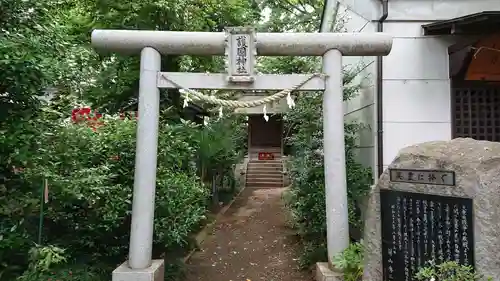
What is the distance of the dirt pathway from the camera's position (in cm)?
752

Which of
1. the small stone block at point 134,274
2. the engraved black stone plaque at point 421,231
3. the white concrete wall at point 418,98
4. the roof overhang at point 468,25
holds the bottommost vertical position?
the small stone block at point 134,274

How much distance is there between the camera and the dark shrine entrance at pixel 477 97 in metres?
7.19

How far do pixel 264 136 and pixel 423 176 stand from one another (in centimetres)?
1954

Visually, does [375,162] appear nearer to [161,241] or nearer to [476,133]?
[476,133]

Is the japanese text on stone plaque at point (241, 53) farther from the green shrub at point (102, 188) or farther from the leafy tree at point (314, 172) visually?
the leafy tree at point (314, 172)

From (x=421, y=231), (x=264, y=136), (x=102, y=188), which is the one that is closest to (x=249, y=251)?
(x=102, y=188)

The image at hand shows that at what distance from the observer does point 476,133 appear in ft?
24.2

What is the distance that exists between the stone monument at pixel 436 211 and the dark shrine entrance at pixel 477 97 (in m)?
3.70

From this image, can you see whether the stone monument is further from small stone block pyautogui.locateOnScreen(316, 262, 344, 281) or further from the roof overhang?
the roof overhang

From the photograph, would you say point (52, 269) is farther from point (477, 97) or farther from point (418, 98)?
point (477, 97)

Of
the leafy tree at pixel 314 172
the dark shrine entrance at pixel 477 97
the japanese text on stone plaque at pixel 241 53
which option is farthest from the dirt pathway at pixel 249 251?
the dark shrine entrance at pixel 477 97

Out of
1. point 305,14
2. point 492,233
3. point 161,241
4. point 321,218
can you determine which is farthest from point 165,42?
point 305,14

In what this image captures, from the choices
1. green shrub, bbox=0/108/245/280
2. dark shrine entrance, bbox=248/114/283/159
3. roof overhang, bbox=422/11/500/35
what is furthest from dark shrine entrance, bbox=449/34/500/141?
dark shrine entrance, bbox=248/114/283/159

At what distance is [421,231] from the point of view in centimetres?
394
